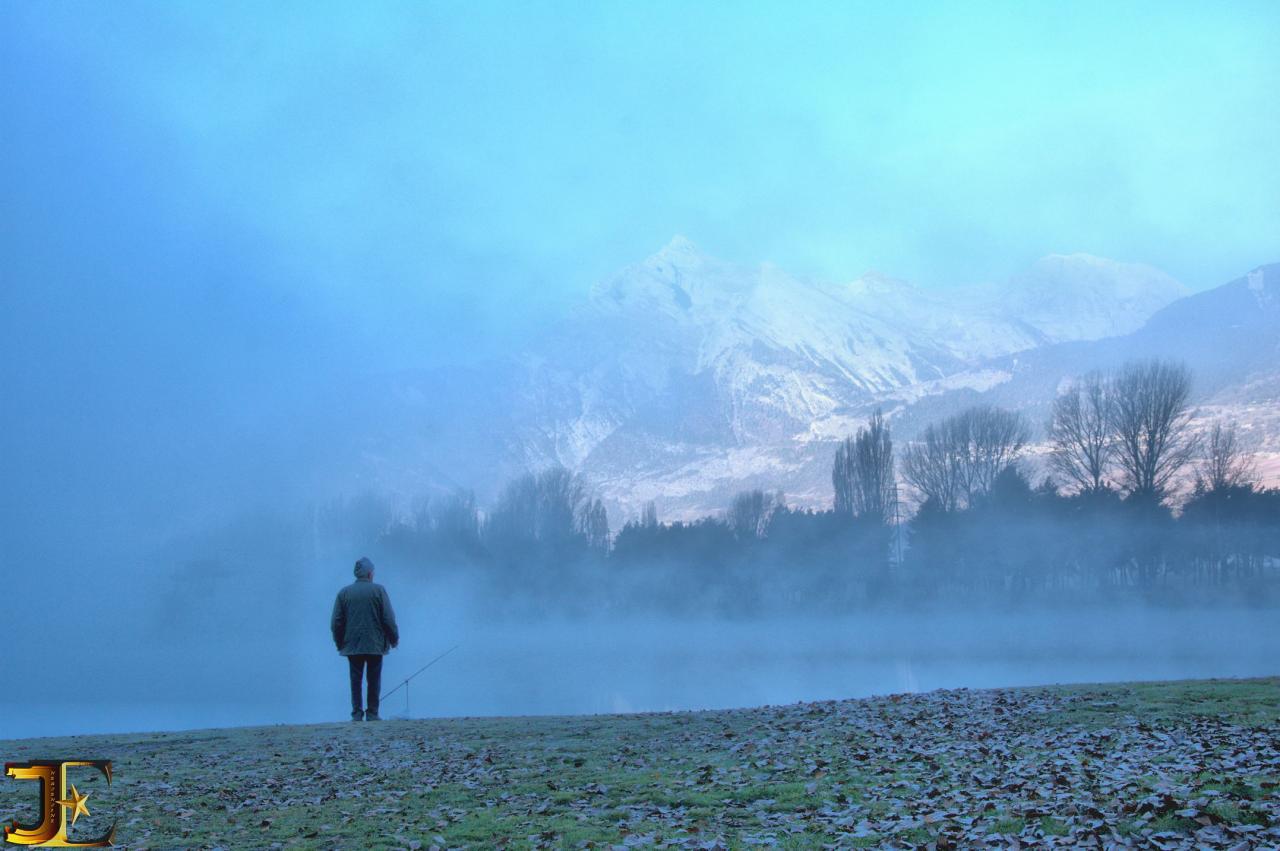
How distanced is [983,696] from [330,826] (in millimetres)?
11635

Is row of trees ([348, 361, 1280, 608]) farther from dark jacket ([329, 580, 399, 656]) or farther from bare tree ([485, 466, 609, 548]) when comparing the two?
dark jacket ([329, 580, 399, 656])

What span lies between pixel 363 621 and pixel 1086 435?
81579 mm

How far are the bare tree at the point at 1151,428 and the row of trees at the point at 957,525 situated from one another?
0.35 ft

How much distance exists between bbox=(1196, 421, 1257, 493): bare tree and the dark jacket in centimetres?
7992

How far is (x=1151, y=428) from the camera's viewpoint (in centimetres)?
8569

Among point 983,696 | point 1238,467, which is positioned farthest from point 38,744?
point 1238,467

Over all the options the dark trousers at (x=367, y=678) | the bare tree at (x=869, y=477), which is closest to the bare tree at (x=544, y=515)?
the bare tree at (x=869, y=477)

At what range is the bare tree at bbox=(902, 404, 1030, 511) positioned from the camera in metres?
100

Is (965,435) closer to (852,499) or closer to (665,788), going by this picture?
(852,499)

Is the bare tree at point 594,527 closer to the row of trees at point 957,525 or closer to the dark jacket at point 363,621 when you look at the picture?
the row of trees at point 957,525

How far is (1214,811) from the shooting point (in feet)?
30.1

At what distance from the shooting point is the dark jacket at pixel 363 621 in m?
19.6

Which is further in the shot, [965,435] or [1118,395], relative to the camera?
[965,435]

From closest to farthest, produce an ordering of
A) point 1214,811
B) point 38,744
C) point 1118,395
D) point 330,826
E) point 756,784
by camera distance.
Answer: point 1214,811 < point 330,826 < point 756,784 < point 38,744 < point 1118,395
